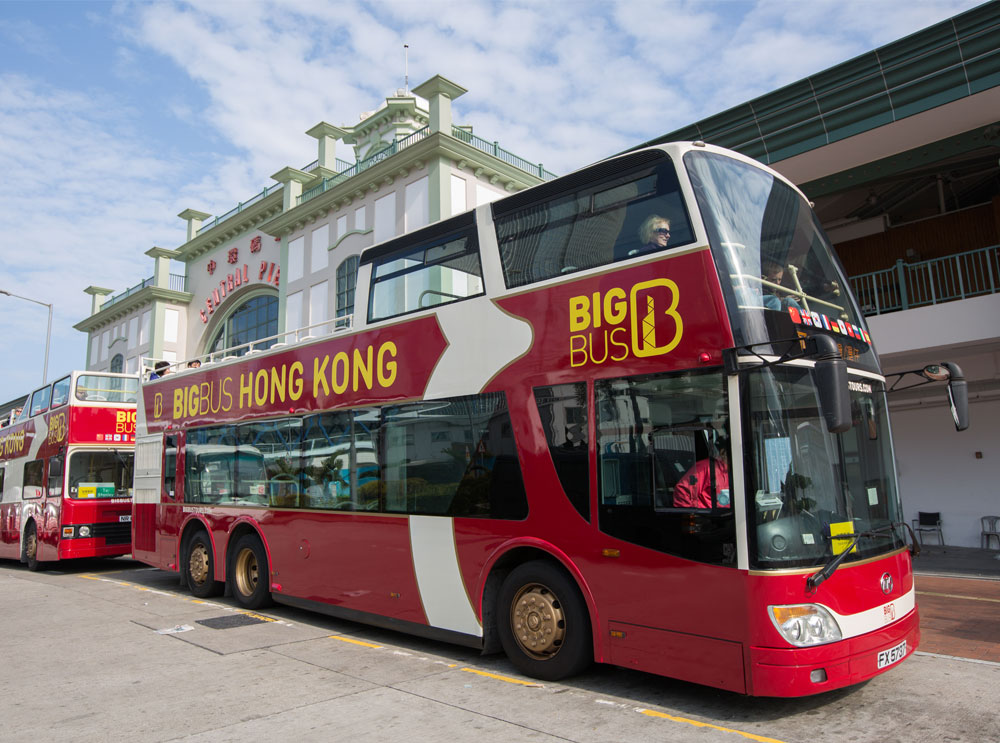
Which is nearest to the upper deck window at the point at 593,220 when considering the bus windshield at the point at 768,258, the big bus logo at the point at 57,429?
the bus windshield at the point at 768,258

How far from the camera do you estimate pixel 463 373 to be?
265 inches

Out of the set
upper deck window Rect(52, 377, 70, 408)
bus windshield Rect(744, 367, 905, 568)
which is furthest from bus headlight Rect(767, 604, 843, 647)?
upper deck window Rect(52, 377, 70, 408)

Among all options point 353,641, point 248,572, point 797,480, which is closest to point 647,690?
point 797,480

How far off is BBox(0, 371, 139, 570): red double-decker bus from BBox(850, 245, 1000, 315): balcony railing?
14.4 meters

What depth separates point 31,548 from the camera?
1539 cm

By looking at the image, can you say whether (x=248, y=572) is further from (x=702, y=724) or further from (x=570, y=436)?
(x=702, y=724)

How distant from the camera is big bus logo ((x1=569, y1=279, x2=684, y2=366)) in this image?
5215 mm

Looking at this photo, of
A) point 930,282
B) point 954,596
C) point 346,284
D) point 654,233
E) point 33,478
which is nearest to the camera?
point 654,233

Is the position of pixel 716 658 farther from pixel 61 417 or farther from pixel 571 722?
pixel 61 417

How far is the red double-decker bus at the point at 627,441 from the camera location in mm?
4652

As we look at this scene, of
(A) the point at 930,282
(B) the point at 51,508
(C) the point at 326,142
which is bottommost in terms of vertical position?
(B) the point at 51,508

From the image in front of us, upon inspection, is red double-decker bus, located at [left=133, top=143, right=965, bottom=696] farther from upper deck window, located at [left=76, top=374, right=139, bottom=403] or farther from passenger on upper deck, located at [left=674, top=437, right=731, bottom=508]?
upper deck window, located at [left=76, top=374, right=139, bottom=403]

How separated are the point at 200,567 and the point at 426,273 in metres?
6.24

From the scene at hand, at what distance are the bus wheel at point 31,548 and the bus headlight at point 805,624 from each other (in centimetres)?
1554
